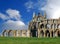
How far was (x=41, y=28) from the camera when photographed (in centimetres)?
9225

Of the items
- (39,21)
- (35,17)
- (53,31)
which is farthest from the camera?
(35,17)

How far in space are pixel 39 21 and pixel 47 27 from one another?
4.26 m

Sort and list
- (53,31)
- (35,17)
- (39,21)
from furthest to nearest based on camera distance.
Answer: (35,17) < (39,21) < (53,31)

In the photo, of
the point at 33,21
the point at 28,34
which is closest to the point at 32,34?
A: the point at 28,34

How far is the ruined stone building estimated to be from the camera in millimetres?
89625

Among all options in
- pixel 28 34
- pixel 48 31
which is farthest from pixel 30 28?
pixel 48 31

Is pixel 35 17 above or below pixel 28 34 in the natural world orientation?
above

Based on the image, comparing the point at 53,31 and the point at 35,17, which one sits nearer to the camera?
the point at 53,31

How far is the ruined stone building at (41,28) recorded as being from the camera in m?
89.6

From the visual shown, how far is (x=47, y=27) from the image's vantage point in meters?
93.3

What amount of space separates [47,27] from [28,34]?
26.1 feet

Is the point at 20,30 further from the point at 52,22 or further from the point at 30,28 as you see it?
the point at 52,22

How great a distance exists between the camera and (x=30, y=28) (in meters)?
96.6

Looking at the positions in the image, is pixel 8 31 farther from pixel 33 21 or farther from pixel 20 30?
pixel 33 21
